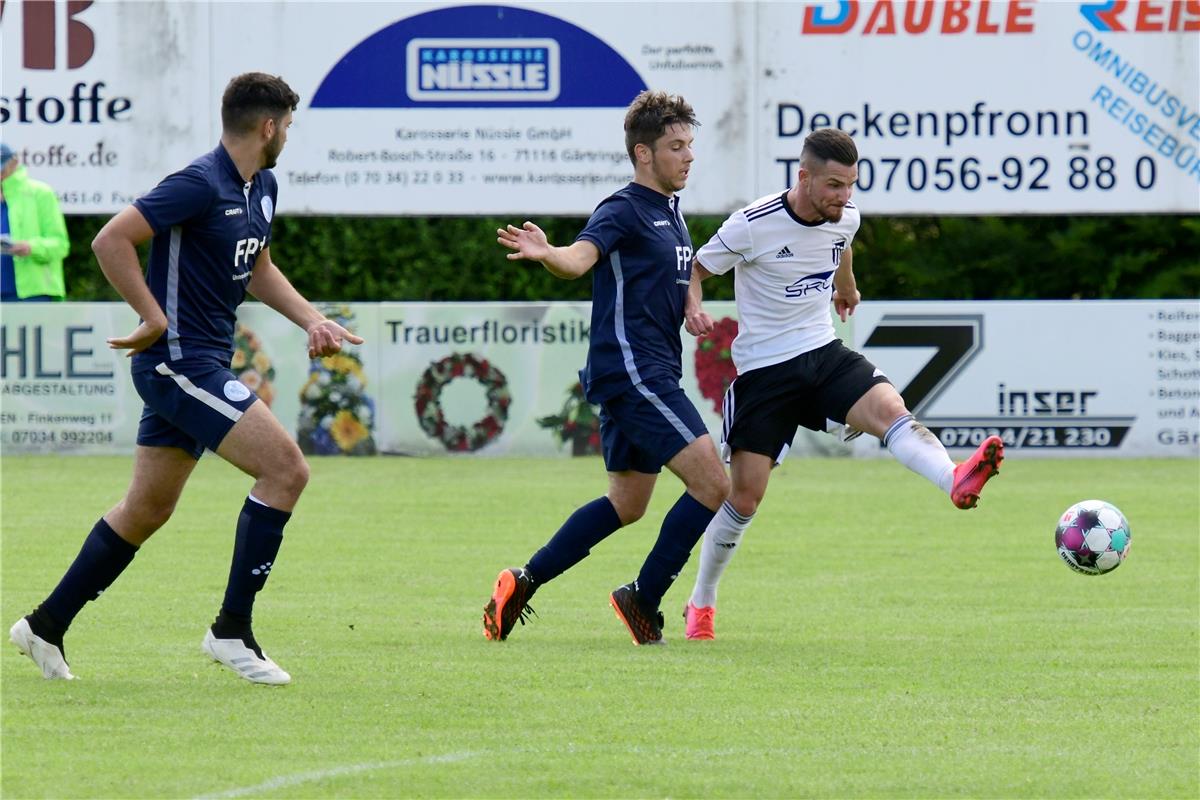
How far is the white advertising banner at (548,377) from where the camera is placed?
1680 cm

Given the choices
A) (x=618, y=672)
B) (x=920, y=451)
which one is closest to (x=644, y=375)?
(x=920, y=451)

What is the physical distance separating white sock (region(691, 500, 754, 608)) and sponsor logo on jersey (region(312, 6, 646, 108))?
11074mm

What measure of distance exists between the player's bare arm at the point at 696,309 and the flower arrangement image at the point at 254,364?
968 cm

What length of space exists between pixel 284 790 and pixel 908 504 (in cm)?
903

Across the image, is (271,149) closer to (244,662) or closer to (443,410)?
(244,662)

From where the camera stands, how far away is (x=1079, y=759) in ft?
16.9

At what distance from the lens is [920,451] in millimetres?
7035

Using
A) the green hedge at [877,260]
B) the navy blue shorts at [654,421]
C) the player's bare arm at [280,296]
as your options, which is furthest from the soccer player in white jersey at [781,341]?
the green hedge at [877,260]

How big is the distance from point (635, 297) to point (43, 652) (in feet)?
8.42

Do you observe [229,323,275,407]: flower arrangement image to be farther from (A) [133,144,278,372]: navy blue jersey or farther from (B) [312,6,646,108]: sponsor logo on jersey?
(A) [133,144,278,372]: navy blue jersey

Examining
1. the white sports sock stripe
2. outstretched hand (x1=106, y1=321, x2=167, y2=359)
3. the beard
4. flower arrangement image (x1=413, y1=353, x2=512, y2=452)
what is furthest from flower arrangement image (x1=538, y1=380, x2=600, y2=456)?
outstretched hand (x1=106, y1=321, x2=167, y2=359)

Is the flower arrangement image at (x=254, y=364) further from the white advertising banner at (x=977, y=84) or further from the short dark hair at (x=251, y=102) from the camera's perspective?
the short dark hair at (x=251, y=102)

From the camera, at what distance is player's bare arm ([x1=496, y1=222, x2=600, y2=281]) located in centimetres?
665

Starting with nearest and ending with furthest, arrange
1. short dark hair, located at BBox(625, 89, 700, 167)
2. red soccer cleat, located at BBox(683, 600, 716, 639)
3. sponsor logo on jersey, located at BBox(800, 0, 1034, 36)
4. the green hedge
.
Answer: short dark hair, located at BBox(625, 89, 700, 167) → red soccer cleat, located at BBox(683, 600, 716, 639) → sponsor logo on jersey, located at BBox(800, 0, 1034, 36) → the green hedge
